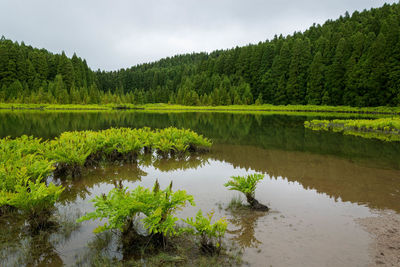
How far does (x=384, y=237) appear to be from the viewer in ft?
15.5

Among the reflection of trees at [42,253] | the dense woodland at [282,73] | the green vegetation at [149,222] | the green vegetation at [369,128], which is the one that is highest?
the dense woodland at [282,73]

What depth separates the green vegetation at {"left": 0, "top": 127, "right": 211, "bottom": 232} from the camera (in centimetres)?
471

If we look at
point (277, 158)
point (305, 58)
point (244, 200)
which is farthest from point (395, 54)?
point (244, 200)

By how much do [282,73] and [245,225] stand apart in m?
79.9

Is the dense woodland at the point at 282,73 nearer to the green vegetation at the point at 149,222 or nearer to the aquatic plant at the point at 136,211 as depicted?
the green vegetation at the point at 149,222

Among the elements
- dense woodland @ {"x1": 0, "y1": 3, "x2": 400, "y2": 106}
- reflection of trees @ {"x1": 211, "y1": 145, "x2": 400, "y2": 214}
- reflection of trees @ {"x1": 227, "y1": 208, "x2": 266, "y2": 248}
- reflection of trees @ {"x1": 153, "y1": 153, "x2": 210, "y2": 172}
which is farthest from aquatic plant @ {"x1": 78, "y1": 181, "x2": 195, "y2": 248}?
dense woodland @ {"x1": 0, "y1": 3, "x2": 400, "y2": 106}

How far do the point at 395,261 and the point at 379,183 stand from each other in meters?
4.99

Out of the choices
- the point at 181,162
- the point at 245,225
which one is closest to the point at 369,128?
the point at 181,162

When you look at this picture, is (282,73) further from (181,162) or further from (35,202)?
(35,202)

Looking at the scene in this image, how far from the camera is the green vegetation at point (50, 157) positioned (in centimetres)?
471

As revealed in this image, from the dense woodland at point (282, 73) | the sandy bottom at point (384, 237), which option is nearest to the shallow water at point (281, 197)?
the sandy bottom at point (384, 237)

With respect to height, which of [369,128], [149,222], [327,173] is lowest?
[369,128]

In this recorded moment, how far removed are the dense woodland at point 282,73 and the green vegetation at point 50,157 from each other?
168ft

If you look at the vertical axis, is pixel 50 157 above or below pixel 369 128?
above
